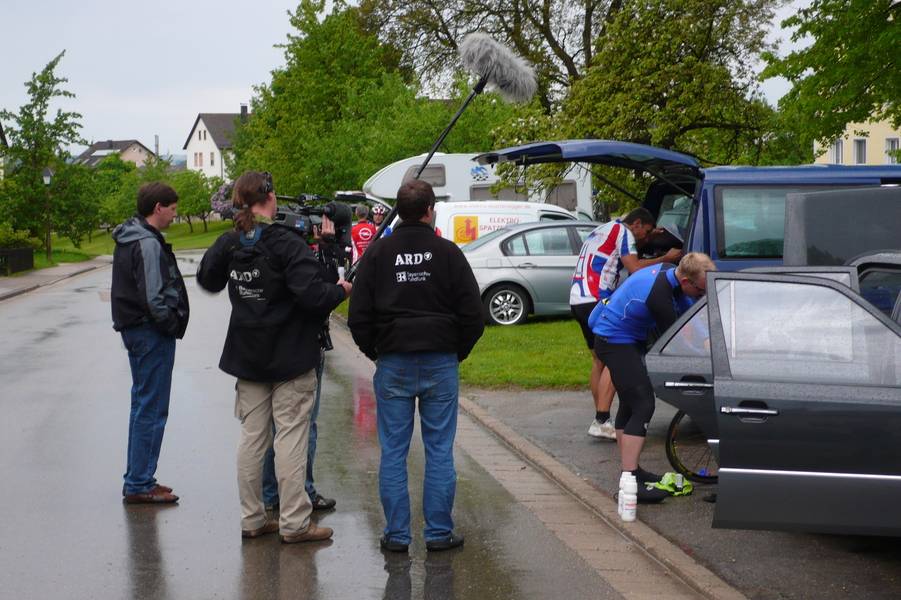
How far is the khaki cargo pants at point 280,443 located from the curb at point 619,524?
176 cm

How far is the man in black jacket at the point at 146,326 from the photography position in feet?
24.5

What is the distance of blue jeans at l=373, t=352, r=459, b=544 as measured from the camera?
6.36 metres

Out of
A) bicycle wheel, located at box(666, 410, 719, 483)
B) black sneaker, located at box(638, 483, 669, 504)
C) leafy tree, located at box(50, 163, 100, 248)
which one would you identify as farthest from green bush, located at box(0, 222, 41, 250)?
black sneaker, located at box(638, 483, 669, 504)

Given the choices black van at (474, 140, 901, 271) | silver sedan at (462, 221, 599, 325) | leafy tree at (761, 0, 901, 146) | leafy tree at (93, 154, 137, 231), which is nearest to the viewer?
black van at (474, 140, 901, 271)

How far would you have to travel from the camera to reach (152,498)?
7.51 meters

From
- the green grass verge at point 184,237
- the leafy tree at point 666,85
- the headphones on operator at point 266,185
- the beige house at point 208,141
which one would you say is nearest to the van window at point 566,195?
the leafy tree at point 666,85

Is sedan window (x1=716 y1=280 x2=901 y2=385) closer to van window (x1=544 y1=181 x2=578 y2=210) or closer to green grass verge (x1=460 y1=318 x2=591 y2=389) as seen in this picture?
green grass verge (x1=460 y1=318 x2=591 y2=389)

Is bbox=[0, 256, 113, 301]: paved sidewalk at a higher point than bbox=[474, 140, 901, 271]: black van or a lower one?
lower

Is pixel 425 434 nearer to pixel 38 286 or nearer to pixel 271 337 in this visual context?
pixel 271 337

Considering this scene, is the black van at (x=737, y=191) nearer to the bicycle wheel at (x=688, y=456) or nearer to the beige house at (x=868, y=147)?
the bicycle wheel at (x=688, y=456)

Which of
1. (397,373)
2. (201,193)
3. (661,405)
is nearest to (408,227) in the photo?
(397,373)

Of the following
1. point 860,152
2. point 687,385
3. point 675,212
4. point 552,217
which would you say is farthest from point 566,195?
point 860,152

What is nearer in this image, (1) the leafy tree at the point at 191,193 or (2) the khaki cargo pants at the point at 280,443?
(2) the khaki cargo pants at the point at 280,443

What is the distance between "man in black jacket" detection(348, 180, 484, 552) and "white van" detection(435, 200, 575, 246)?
49.1 ft
